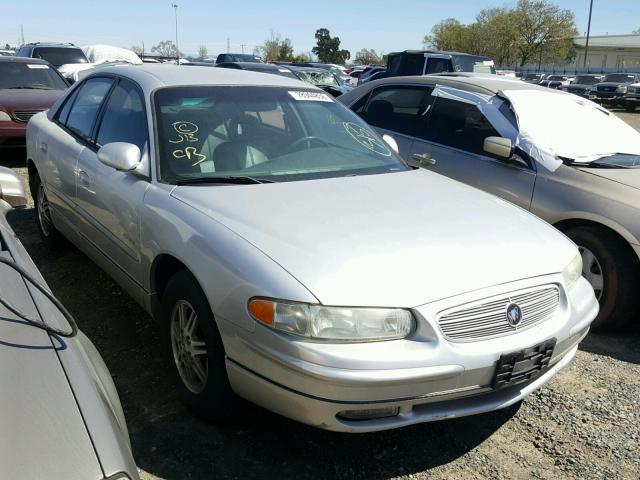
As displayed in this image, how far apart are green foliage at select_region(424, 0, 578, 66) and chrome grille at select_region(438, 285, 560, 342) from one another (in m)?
61.1

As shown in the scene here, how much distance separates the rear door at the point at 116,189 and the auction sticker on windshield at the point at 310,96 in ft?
3.12

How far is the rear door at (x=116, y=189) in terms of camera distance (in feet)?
10.2

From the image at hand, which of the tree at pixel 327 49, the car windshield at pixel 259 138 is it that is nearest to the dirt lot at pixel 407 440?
the car windshield at pixel 259 138

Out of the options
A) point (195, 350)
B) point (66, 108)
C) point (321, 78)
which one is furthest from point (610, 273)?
point (321, 78)

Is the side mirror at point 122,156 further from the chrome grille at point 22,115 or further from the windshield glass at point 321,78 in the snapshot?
the windshield glass at point 321,78

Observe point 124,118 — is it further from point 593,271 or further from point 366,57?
point 366,57

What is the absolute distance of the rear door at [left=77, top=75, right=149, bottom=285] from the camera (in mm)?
3104

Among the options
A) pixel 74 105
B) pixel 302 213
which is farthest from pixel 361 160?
pixel 74 105

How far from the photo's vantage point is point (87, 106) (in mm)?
4137

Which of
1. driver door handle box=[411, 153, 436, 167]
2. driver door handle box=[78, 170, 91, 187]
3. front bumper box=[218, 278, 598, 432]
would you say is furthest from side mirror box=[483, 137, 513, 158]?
driver door handle box=[78, 170, 91, 187]

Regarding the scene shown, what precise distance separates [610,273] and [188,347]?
265cm

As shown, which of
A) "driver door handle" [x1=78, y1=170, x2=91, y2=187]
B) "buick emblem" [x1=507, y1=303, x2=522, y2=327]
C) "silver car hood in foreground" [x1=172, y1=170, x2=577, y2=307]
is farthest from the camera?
"driver door handle" [x1=78, y1=170, x2=91, y2=187]

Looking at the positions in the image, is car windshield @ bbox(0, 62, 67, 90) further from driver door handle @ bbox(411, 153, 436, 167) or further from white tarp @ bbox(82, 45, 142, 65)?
white tarp @ bbox(82, 45, 142, 65)

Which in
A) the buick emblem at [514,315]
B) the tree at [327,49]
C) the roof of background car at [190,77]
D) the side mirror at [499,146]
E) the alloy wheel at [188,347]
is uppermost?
the tree at [327,49]
